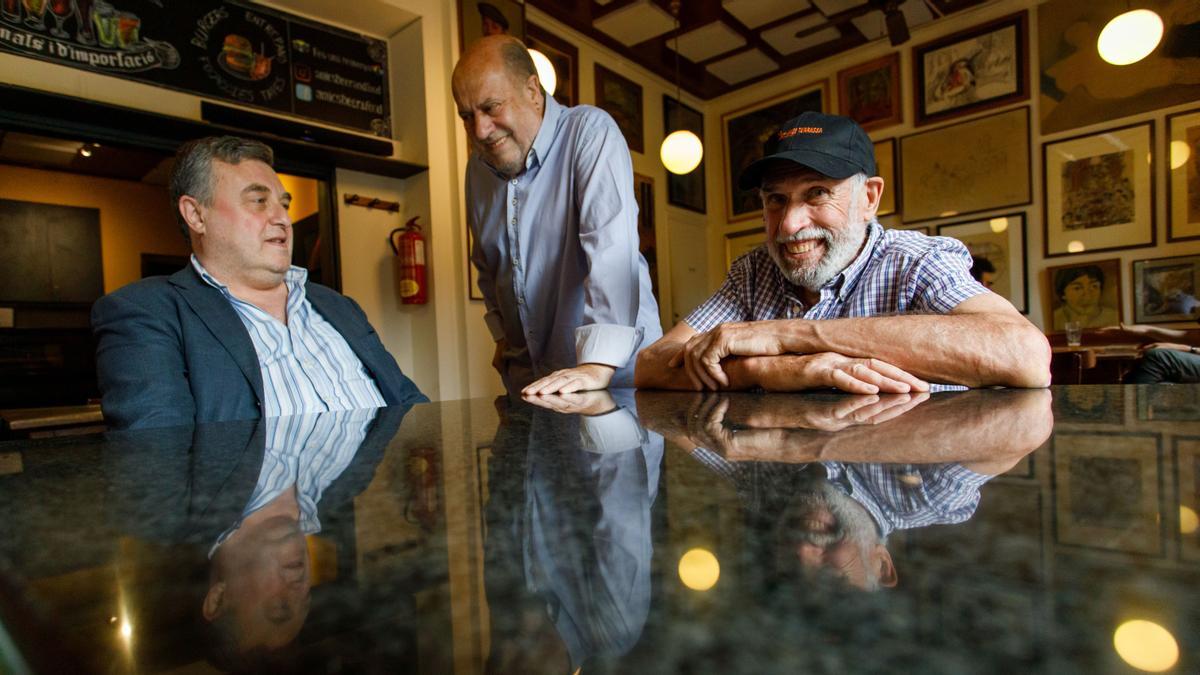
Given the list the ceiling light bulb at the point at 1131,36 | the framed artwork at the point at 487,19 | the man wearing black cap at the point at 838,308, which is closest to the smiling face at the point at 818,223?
the man wearing black cap at the point at 838,308

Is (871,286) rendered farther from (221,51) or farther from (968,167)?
(968,167)

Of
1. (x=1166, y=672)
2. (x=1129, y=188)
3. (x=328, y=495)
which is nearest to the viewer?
(x=1166, y=672)

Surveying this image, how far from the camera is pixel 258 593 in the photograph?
0.17 meters

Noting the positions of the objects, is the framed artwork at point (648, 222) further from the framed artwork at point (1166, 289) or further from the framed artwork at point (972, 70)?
the framed artwork at point (1166, 289)

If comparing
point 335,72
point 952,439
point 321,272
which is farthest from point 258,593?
point 335,72

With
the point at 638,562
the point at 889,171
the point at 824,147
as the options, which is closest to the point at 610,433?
the point at 638,562

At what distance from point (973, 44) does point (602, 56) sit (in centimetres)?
292

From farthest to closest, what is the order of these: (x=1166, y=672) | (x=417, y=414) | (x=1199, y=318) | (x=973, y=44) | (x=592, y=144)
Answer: (x=973, y=44)
(x=1199, y=318)
(x=592, y=144)
(x=417, y=414)
(x=1166, y=672)

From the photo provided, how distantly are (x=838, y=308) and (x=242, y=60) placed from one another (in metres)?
3.44

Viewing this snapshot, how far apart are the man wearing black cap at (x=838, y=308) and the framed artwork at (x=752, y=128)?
4434 mm

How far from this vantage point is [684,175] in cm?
609

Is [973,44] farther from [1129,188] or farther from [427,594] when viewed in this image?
[427,594]

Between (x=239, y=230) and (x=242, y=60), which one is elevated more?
(x=242, y=60)

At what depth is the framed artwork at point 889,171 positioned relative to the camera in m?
5.29
